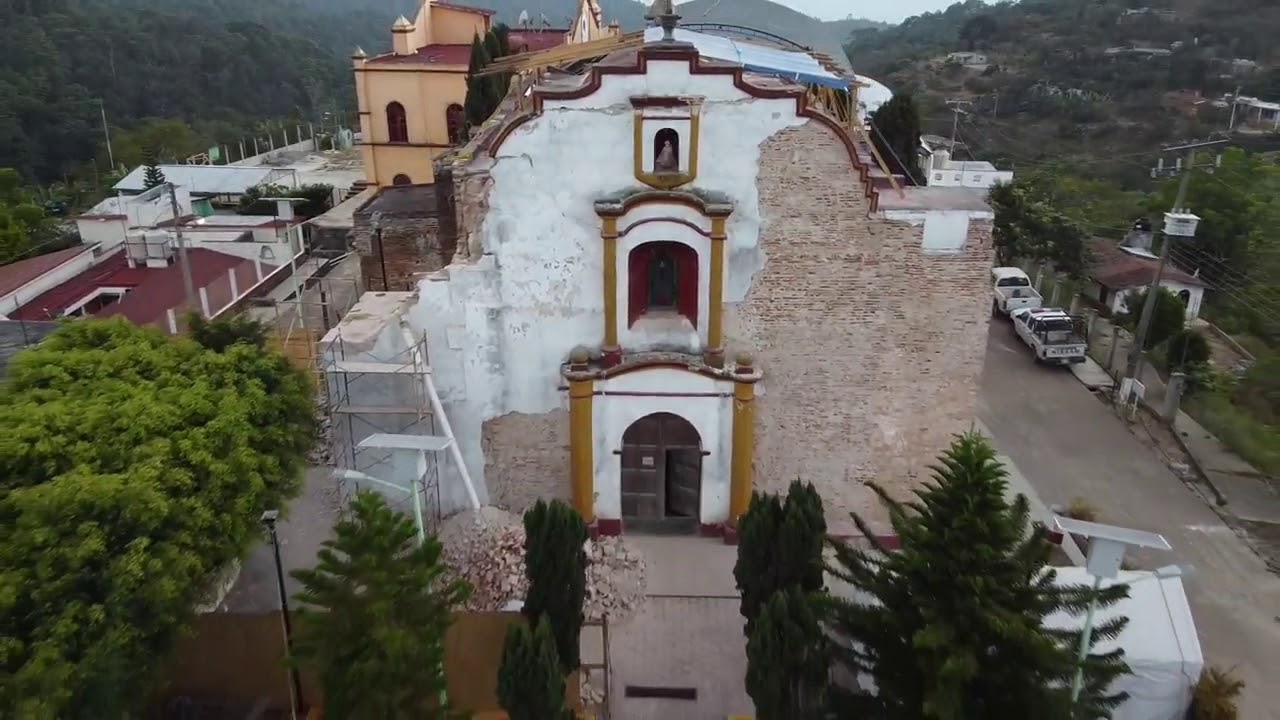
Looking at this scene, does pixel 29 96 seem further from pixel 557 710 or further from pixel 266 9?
pixel 266 9

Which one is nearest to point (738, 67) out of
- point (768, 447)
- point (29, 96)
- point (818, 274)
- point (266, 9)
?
point (818, 274)

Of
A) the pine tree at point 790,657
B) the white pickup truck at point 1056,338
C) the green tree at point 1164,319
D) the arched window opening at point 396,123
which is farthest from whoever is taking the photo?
the arched window opening at point 396,123

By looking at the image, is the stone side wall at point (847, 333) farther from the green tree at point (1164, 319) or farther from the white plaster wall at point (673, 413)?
the green tree at point (1164, 319)

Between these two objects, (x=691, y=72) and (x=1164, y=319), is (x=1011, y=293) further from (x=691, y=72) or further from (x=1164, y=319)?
(x=691, y=72)

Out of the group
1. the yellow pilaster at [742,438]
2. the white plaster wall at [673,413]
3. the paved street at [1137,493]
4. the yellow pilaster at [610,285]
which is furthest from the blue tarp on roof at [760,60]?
the paved street at [1137,493]

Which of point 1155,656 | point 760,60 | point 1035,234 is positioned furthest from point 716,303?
point 1035,234

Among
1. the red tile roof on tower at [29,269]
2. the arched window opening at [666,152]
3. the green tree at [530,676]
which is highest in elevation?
the arched window opening at [666,152]
